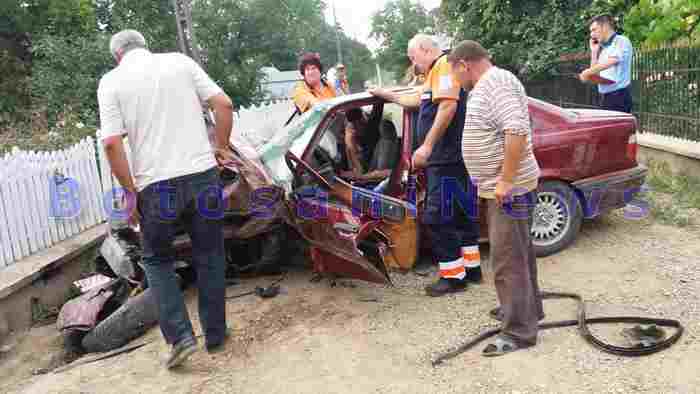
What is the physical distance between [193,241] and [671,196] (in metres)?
5.25

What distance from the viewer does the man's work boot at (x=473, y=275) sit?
14.5 feet

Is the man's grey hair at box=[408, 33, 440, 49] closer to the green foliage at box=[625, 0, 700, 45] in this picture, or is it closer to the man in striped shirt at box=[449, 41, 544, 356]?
the man in striped shirt at box=[449, 41, 544, 356]

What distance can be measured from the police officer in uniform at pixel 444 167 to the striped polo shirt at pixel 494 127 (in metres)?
0.74

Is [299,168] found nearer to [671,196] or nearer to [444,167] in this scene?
[444,167]

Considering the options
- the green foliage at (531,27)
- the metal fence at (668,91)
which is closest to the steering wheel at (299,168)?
the metal fence at (668,91)

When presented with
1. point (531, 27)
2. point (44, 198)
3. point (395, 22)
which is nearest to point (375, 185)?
point (44, 198)

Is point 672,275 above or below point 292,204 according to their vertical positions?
below

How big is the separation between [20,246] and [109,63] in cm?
1123

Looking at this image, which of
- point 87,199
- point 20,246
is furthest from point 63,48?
point 20,246

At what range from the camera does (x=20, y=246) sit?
528 centimetres

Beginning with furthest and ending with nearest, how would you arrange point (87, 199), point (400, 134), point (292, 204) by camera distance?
point (87, 199)
point (400, 134)
point (292, 204)

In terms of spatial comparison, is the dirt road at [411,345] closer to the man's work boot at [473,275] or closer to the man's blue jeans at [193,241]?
the man's work boot at [473,275]

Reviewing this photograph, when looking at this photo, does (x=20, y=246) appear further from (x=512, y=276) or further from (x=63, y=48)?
(x=63, y=48)

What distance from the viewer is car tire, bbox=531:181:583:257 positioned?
477cm
